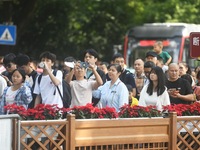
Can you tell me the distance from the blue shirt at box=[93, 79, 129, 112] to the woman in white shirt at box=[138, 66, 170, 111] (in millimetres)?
304

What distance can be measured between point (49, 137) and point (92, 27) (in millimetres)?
27788

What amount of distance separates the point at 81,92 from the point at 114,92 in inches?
21.1

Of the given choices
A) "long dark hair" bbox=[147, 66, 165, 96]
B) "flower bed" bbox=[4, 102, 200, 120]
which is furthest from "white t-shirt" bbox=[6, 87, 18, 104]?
"long dark hair" bbox=[147, 66, 165, 96]

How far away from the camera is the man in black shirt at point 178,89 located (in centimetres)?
1345

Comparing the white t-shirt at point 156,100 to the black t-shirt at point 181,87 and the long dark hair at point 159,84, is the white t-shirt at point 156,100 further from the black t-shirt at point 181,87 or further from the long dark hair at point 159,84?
the black t-shirt at point 181,87

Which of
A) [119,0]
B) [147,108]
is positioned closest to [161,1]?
[119,0]

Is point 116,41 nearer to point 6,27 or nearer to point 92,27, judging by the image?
point 92,27

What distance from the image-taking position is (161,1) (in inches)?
1505

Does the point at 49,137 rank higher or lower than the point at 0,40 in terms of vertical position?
lower

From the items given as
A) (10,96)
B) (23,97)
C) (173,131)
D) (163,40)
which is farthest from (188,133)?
(163,40)

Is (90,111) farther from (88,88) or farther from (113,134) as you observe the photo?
(88,88)

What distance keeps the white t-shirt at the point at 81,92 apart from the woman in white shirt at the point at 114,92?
0.24m

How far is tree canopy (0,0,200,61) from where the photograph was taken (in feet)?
119

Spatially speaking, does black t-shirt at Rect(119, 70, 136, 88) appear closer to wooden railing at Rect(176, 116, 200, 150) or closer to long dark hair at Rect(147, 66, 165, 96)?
long dark hair at Rect(147, 66, 165, 96)
